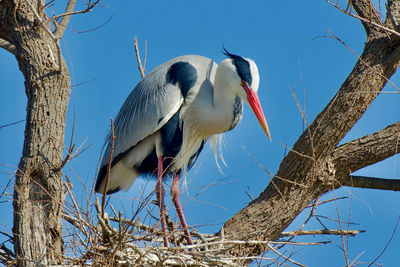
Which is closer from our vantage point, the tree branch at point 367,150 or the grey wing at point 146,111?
the tree branch at point 367,150

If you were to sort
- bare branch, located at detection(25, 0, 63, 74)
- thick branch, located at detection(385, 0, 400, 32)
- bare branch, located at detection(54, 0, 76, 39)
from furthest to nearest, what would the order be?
thick branch, located at detection(385, 0, 400, 32) < bare branch, located at detection(54, 0, 76, 39) < bare branch, located at detection(25, 0, 63, 74)

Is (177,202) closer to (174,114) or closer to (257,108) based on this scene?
(174,114)

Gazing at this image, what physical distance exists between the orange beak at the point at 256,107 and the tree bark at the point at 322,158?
378 mm

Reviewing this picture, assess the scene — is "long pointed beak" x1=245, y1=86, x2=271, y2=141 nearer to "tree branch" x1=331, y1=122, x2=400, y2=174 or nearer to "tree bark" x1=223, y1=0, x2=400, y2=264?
"tree bark" x1=223, y1=0, x2=400, y2=264

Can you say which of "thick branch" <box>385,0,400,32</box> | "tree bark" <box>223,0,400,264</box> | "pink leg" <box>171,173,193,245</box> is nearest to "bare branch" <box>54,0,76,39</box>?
"pink leg" <box>171,173,193,245</box>

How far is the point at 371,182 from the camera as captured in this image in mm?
3955

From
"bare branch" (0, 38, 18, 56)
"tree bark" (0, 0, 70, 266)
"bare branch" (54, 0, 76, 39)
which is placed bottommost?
"tree bark" (0, 0, 70, 266)

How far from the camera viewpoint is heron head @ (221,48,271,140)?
4.28 meters

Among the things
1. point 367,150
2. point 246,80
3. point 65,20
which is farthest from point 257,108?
point 65,20

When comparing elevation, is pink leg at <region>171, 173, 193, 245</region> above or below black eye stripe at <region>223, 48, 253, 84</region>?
below

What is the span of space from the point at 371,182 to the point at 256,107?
2.95ft

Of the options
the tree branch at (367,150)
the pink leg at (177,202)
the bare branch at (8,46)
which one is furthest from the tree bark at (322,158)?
the bare branch at (8,46)

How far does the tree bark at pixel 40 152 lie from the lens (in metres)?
3.10

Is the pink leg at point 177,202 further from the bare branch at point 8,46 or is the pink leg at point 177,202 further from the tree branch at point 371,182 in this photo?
the bare branch at point 8,46
